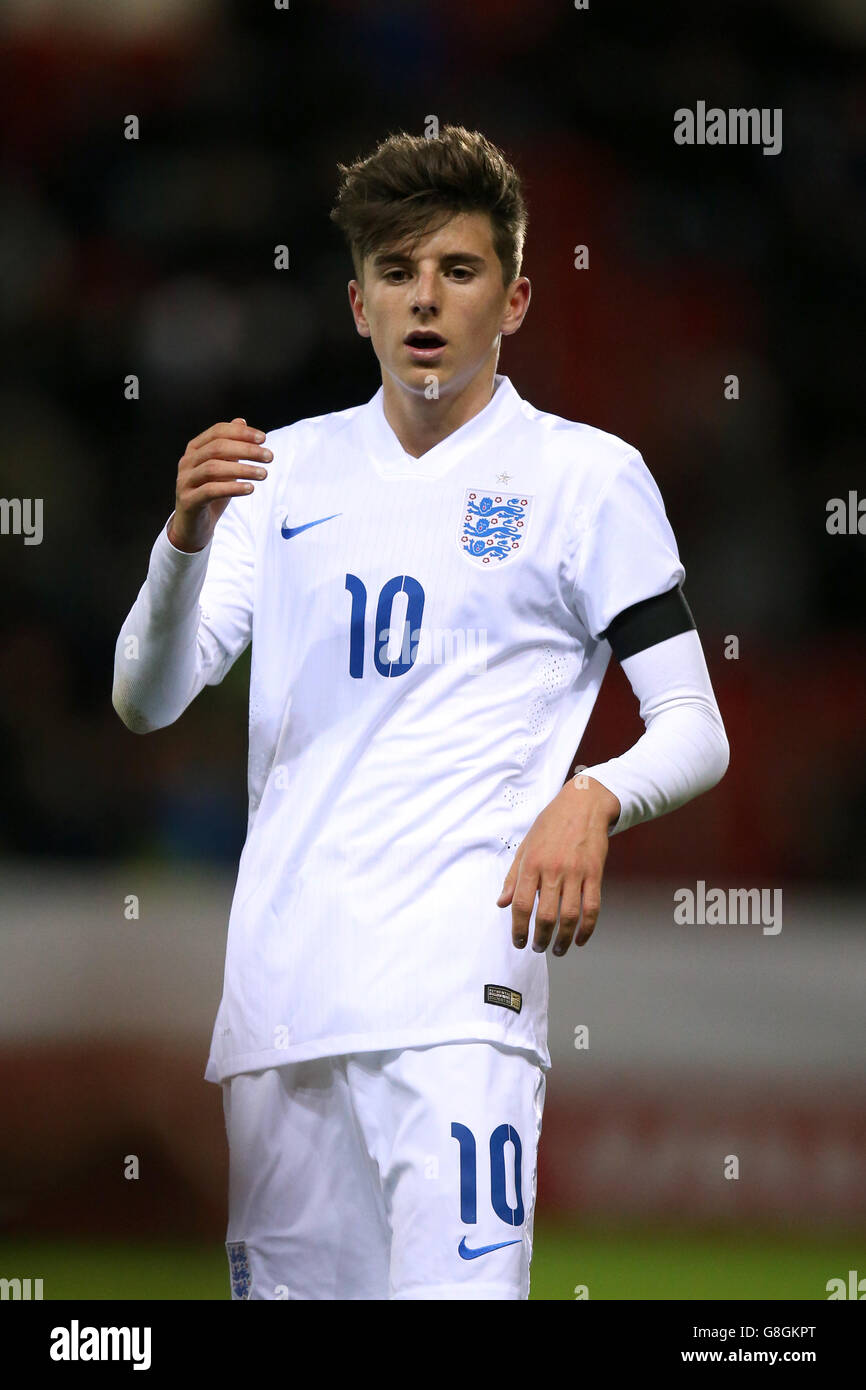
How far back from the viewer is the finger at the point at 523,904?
2650 mm

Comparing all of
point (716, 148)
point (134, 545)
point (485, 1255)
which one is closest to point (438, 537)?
point (485, 1255)

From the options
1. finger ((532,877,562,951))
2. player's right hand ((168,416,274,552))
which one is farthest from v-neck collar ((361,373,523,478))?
→ finger ((532,877,562,951))

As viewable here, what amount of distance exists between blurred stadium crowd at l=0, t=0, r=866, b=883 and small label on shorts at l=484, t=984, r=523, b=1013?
303 cm

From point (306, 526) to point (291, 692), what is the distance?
0.28 m

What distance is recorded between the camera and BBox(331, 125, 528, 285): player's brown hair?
3.08 m

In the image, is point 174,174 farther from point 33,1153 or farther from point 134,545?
point 33,1153

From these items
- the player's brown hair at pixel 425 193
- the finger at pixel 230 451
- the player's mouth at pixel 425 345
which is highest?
the player's brown hair at pixel 425 193

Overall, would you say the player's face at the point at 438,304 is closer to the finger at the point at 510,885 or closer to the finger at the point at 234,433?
the finger at the point at 234,433

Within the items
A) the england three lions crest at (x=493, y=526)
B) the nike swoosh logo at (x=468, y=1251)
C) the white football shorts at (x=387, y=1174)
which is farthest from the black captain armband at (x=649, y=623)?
the nike swoosh logo at (x=468, y=1251)

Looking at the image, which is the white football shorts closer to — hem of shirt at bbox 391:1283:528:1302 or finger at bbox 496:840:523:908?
hem of shirt at bbox 391:1283:528:1302

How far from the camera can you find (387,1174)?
2803 millimetres

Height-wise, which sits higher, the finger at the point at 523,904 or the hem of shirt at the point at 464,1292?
the finger at the point at 523,904

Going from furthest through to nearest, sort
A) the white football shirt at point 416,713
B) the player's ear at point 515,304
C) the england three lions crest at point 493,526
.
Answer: the player's ear at point 515,304
the england three lions crest at point 493,526
the white football shirt at point 416,713

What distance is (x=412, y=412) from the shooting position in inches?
124
